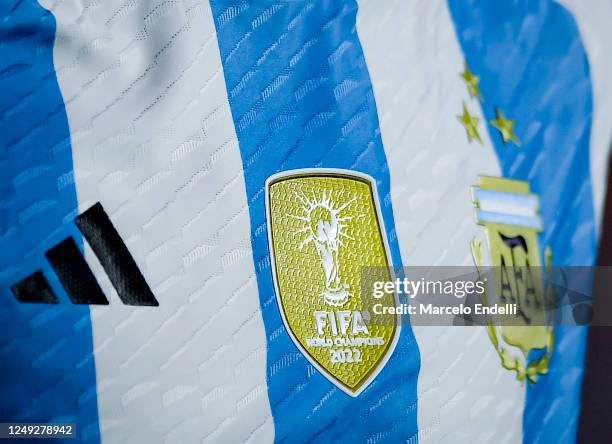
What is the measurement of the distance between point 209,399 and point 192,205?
21 centimetres

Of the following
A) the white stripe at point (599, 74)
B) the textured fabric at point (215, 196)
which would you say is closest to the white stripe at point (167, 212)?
the textured fabric at point (215, 196)

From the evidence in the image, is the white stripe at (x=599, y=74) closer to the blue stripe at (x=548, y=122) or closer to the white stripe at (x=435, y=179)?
the blue stripe at (x=548, y=122)

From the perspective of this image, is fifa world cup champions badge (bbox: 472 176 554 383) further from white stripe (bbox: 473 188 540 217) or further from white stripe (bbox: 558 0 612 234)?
white stripe (bbox: 558 0 612 234)

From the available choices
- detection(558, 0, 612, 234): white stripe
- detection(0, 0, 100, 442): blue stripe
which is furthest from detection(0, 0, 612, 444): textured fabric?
detection(558, 0, 612, 234): white stripe

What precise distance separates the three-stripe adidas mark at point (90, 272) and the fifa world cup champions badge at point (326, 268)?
16cm

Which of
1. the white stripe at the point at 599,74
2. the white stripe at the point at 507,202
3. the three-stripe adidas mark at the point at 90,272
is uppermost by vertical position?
the white stripe at the point at 599,74

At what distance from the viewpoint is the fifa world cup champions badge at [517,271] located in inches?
39.0

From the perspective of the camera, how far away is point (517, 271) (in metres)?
1.02

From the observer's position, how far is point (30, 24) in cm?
78

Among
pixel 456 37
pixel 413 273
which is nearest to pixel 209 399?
pixel 413 273

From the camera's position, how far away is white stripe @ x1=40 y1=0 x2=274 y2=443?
79 centimetres

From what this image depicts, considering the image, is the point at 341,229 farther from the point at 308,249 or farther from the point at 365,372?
the point at 365,372

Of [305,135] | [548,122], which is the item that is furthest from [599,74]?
[305,135]

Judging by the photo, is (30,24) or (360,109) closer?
(30,24)
